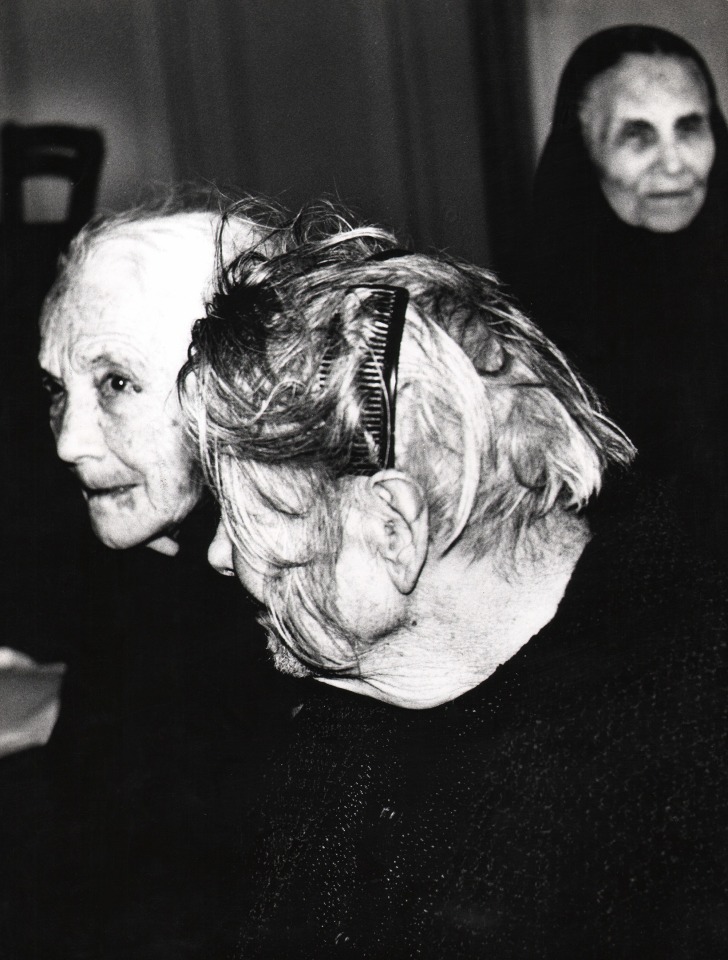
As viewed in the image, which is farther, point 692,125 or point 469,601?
point 692,125

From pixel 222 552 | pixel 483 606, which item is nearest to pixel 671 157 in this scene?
pixel 483 606

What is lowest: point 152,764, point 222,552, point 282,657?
point 152,764

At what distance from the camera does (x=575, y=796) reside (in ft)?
Answer: 3.40

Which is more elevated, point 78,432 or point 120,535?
point 78,432

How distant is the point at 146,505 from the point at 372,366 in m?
0.41

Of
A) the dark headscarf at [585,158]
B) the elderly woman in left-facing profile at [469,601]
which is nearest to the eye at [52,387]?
the elderly woman in left-facing profile at [469,601]

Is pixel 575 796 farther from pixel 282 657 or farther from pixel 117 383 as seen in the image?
pixel 117 383

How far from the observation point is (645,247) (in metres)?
1.21

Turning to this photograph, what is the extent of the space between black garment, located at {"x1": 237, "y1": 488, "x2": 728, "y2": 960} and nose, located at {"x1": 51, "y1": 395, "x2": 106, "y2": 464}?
1.66 feet

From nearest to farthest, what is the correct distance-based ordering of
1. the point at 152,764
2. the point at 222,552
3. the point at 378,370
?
1. the point at 378,370
2. the point at 222,552
3. the point at 152,764

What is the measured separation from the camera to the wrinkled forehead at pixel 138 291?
1.17 m

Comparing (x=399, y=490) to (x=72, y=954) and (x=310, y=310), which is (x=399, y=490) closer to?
(x=310, y=310)

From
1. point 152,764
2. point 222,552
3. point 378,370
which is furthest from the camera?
point 152,764

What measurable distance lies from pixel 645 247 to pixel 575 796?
71 cm
